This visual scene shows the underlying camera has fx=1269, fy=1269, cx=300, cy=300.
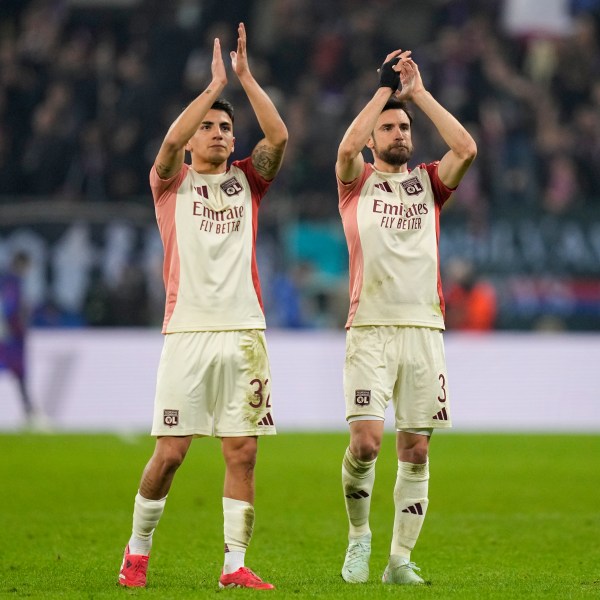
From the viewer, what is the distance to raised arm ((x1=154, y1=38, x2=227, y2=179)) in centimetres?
623

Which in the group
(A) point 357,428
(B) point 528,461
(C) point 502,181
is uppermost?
(C) point 502,181

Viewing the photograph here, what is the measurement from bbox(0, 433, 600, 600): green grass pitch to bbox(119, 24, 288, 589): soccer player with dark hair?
1.46ft

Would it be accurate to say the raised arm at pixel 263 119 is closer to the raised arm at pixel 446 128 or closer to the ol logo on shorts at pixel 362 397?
the raised arm at pixel 446 128

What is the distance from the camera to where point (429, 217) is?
692 centimetres

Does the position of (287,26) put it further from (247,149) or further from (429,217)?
(429,217)

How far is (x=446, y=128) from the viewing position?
270 inches

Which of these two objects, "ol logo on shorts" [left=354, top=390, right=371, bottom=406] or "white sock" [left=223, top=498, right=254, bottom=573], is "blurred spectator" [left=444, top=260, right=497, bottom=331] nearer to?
"ol logo on shorts" [left=354, top=390, right=371, bottom=406]

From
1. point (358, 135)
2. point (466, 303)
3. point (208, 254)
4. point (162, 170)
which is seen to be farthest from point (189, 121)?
point (466, 303)

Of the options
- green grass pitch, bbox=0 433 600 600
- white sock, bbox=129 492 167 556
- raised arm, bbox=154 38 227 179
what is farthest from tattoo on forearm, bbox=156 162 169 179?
green grass pitch, bbox=0 433 600 600

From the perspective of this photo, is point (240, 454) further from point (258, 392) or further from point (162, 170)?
point (162, 170)

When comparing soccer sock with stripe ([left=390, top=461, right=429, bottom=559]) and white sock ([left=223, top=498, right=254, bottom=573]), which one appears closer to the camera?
white sock ([left=223, top=498, right=254, bottom=573])

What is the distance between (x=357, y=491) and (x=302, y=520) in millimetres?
2942

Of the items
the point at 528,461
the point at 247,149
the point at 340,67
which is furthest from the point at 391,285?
the point at 340,67

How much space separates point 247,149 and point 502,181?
435 cm
